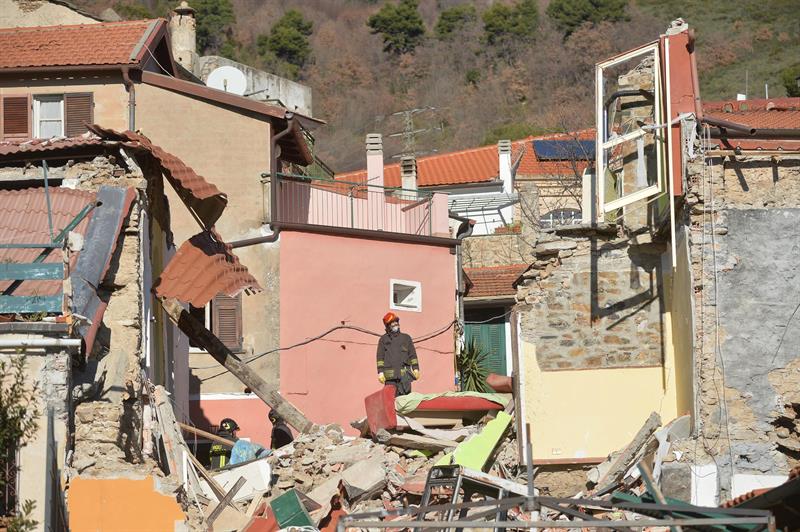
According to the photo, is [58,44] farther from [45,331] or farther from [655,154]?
[45,331]

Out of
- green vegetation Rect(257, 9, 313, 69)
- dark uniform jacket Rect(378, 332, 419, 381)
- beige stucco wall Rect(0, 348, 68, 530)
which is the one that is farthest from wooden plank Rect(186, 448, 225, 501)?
green vegetation Rect(257, 9, 313, 69)

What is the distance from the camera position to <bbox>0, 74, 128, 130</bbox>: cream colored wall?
2742 centimetres

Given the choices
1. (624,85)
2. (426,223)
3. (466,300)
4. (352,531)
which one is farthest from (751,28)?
(352,531)

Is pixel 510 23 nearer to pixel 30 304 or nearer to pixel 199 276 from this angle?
pixel 199 276

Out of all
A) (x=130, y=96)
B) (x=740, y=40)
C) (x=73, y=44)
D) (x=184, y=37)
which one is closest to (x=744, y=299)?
(x=130, y=96)

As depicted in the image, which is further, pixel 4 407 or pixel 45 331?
pixel 45 331

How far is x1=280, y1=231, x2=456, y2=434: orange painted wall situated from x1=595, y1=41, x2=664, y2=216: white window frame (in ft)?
28.9

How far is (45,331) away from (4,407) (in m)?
2.14

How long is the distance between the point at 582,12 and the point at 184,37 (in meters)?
55.5

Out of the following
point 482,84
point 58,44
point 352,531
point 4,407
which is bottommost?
point 352,531

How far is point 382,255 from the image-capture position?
95.5 ft

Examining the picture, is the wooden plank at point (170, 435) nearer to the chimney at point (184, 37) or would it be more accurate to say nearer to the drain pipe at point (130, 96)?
the drain pipe at point (130, 96)

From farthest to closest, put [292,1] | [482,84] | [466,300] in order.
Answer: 1. [292,1]
2. [482,84]
3. [466,300]

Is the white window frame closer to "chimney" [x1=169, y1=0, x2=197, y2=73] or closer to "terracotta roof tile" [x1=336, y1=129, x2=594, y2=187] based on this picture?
"chimney" [x1=169, y1=0, x2=197, y2=73]
